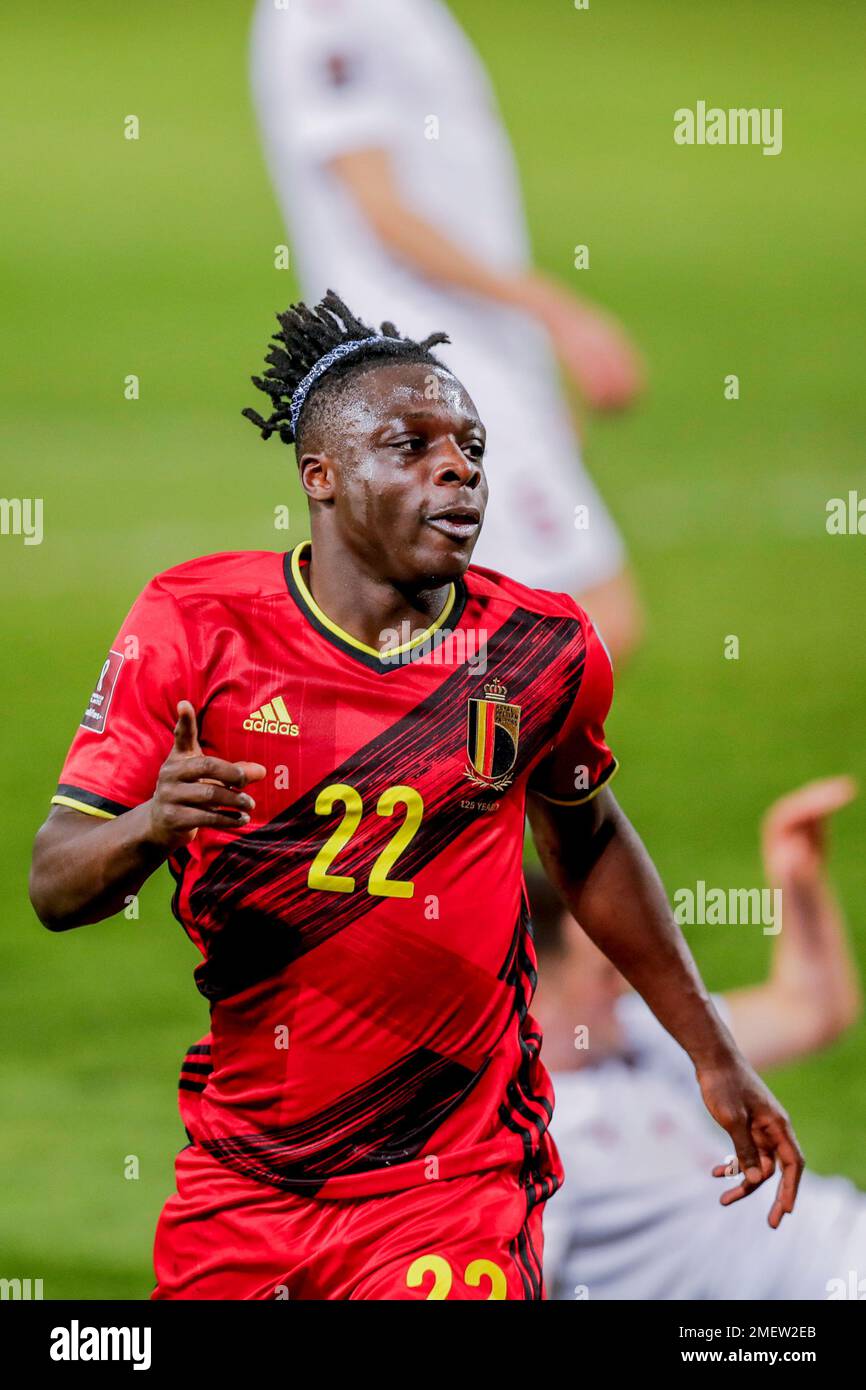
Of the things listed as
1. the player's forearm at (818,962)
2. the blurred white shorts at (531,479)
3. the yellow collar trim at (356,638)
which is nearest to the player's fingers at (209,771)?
the yellow collar trim at (356,638)

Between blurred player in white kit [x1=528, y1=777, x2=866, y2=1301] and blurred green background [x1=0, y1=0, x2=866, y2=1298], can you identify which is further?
blurred green background [x1=0, y1=0, x2=866, y2=1298]

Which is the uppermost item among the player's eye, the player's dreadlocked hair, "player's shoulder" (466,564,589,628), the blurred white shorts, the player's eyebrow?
the blurred white shorts

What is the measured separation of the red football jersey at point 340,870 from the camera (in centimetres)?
310

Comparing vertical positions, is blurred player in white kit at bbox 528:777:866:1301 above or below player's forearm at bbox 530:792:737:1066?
below

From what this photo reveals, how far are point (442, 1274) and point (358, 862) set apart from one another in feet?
2.21

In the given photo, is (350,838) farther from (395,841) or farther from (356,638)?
(356,638)

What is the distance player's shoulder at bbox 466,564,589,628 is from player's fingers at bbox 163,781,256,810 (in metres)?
0.83

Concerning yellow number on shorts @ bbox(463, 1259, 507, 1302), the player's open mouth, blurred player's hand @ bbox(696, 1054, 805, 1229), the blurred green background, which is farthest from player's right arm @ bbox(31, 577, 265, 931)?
the blurred green background

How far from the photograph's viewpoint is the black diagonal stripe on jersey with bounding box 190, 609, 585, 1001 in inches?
122

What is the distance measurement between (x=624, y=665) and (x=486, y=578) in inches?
78.2

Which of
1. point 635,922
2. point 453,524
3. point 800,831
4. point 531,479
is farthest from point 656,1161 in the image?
point 453,524

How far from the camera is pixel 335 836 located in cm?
312

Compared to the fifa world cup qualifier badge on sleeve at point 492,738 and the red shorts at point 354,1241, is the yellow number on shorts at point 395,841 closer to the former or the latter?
the fifa world cup qualifier badge on sleeve at point 492,738

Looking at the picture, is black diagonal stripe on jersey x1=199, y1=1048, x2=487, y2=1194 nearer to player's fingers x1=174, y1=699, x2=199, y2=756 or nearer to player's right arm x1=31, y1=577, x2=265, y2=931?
player's right arm x1=31, y1=577, x2=265, y2=931
